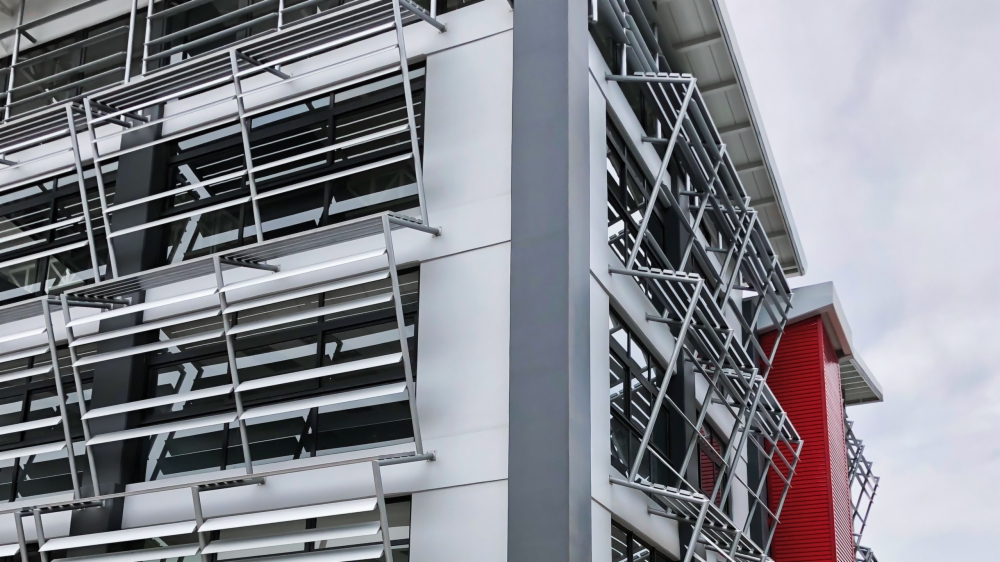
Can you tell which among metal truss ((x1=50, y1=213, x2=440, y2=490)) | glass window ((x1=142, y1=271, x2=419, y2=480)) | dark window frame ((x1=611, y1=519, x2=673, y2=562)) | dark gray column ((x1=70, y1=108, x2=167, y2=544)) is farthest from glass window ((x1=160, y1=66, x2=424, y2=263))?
dark window frame ((x1=611, y1=519, x2=673, y2=562))

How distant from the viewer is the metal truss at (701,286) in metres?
12.4

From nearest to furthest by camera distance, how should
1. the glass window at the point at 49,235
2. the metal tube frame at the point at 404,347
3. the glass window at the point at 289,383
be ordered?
1. the metal tube frame at the point at 404,347
2. the glass window at the point at 289,383
3. the glass window at the point at 49,235

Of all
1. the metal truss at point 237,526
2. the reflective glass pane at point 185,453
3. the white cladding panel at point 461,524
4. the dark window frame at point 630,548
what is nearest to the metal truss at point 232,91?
the reflective glass pane at point 185,453

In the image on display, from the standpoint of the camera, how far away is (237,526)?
10.1m

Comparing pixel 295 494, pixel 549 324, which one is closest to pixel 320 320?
pixel 295 494

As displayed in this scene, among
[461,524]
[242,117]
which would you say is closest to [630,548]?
[461,524]

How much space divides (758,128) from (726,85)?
1.37 m

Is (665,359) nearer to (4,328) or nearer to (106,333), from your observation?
(106,333)

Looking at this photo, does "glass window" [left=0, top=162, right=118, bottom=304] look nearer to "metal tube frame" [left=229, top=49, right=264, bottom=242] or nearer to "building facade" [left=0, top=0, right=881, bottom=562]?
"building facade" [left=0, top=0, right=881, bottom=562]

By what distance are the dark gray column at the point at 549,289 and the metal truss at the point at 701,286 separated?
140cm

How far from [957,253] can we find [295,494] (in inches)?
2281

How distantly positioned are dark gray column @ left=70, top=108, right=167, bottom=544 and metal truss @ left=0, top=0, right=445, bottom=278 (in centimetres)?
23

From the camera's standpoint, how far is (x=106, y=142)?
1390cm

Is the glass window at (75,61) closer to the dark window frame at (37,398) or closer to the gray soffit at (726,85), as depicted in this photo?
the dark window frame at (37,398)
